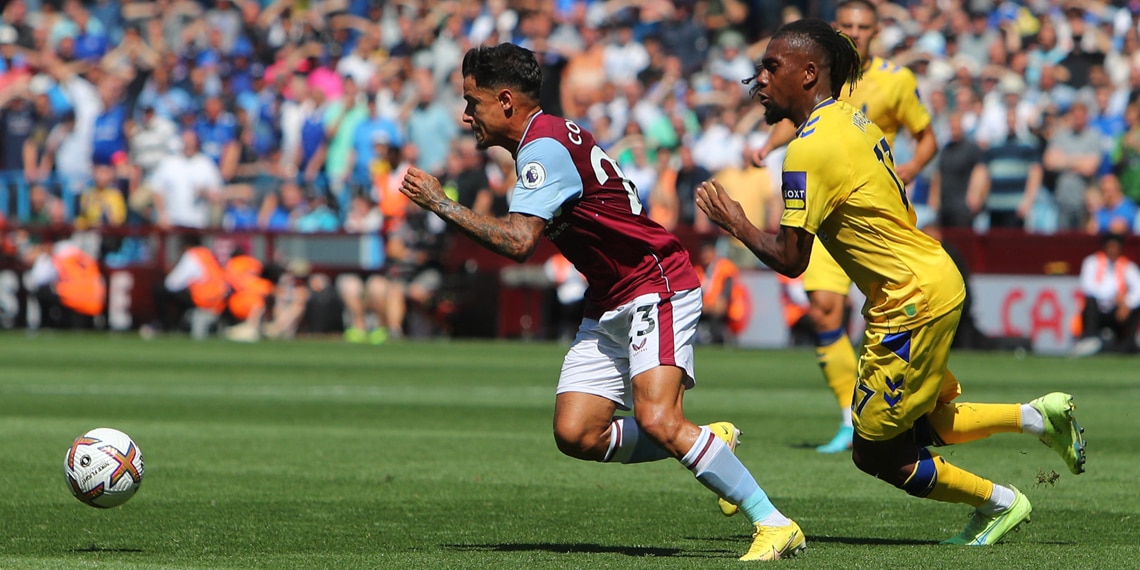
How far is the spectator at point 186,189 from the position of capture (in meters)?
26.6

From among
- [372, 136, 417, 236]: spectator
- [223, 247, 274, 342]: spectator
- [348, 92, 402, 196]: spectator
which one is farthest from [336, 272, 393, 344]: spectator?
[348, 92, 402, 196]: spectator

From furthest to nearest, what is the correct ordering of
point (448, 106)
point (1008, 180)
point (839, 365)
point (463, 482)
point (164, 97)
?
point (164, 97) < point (448, 106) < point (1008, 180) < point (839, 365) < point (463, 482)

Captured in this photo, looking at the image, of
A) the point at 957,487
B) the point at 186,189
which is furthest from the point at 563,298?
the point at 957,487

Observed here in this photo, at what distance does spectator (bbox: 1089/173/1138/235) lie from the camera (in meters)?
20.7

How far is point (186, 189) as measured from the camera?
26609mm

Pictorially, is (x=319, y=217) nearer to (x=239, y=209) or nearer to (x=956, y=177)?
(x=239, y=209)

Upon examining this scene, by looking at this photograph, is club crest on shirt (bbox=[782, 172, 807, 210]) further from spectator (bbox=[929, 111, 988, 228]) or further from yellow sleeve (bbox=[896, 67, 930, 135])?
spectator (bbox=[929, 111, 988, 228])

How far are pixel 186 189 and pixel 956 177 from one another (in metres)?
11.6

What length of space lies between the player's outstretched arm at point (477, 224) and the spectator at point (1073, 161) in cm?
1542

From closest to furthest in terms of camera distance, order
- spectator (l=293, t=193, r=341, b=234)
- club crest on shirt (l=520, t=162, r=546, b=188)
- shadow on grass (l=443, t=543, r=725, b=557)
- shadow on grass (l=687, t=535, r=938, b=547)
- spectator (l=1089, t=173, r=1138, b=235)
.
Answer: club crest on shirt (l=520, t=162, r=546, b=188), shadow on grass (l=443, t=543, r=725, b=557), shadow on grass (l=687, t=535, r=938, b=547), spectator (l=1089, t=173, r=1138, b=235), spectator (l=293, t=193, r=341, b=234)

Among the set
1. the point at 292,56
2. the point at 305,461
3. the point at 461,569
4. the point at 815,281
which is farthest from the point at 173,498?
the point at 292,56

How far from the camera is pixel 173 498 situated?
8.79 metres

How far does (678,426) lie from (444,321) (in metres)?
17.8

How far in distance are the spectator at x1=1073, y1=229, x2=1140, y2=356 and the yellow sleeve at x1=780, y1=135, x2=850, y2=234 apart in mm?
14474
